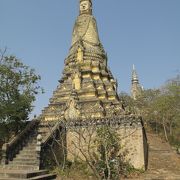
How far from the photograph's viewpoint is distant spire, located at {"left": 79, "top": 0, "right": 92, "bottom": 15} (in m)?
33.2

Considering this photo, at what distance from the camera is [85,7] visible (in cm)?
3328

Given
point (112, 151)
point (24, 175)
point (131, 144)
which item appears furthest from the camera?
point (131, 144)

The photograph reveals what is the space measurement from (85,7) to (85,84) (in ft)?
41.7

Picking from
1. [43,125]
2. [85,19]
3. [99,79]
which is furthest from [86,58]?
[43,125]

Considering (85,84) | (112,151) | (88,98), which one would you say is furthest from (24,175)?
(85,84)

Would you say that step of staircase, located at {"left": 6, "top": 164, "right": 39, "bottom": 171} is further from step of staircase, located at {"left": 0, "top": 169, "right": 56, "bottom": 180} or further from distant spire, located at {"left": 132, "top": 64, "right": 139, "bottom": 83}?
distant spire, located at {"left": 132, "top": 64, "right": 139, "bottom": 83}

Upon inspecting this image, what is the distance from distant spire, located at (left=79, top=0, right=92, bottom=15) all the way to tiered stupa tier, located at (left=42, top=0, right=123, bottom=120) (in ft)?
1.30

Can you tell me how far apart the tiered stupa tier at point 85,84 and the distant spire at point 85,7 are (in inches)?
15.6

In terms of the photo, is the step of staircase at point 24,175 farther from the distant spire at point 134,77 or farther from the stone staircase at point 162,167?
the distant spire at point 134,77

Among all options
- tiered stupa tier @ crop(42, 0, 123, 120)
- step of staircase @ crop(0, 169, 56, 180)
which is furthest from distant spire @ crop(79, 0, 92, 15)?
step of staircase @ crop(0, 169, 56, 180)

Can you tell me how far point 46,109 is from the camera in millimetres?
25047

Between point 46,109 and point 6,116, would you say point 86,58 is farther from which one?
point 6,116

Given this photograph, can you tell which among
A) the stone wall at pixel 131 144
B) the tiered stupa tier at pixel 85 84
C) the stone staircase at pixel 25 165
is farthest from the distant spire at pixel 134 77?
the stone staircase at pixel 25 165

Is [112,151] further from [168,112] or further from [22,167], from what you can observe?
[168,112]
